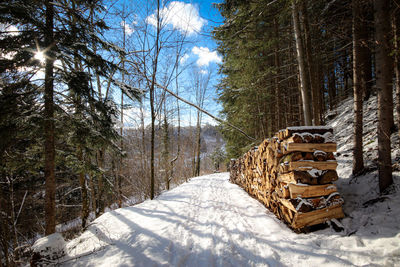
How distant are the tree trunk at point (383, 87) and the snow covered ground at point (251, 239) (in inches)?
10.1

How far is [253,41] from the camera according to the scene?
6.02 m

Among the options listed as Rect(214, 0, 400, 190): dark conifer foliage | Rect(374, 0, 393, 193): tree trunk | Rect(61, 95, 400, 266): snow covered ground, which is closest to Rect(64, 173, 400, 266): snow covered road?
Rect(61, 95, 400, 266): snow covered ground

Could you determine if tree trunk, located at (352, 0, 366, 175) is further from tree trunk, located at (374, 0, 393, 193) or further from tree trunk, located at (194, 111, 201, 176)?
tree trunk, located at (194, 111, 201, 176)

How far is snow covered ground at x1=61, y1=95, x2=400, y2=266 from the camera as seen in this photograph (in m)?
1.85

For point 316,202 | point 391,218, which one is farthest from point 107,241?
point 391,218

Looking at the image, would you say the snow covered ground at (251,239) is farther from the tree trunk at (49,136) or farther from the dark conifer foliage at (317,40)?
the tree trunk at (49,136)

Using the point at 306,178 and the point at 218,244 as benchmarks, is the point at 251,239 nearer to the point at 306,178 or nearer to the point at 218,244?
the point at 218,244

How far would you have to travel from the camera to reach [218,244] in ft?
7.71

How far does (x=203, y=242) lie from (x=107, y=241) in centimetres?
165

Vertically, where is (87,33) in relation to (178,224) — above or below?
above

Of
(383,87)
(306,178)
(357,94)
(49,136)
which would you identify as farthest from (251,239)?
(49,136)

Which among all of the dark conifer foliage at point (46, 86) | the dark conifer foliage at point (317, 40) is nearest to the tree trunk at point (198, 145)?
the dark conifer foliage at point (317, 40)

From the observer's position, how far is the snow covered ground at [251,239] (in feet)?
6.08

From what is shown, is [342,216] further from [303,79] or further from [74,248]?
[74,248]
